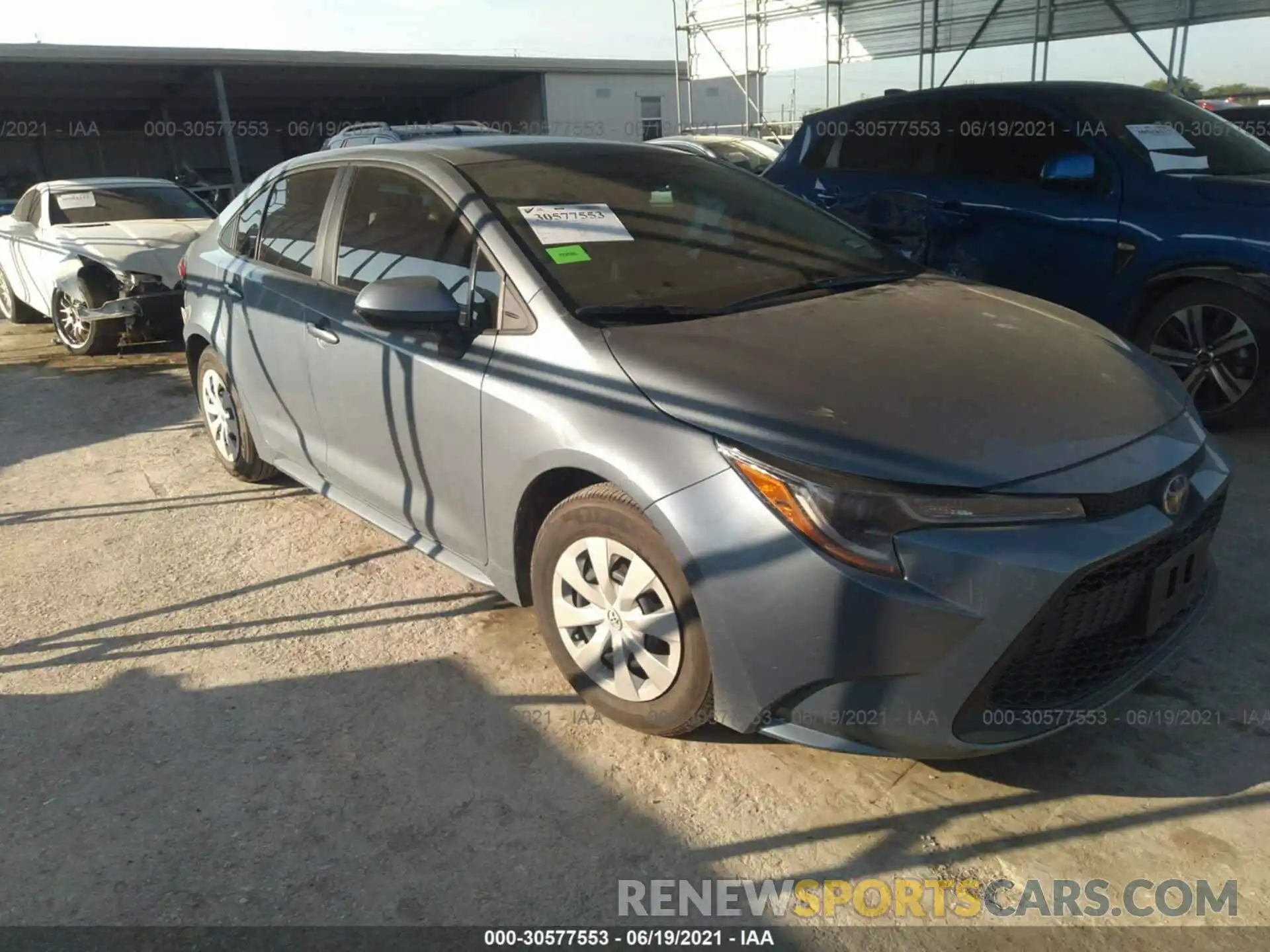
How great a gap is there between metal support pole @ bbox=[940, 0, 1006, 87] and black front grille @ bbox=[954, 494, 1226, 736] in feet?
42.7

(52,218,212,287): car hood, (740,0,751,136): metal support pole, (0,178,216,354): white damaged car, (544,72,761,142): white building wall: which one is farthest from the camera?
(544,72,761,142): white building wall

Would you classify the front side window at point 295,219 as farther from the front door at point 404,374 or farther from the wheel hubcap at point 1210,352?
the wheel hubcap at point 1210,352

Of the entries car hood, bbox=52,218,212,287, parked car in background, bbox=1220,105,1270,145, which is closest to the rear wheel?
car hood, bbox=52,218,212,287

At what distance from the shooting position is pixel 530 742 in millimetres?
2756

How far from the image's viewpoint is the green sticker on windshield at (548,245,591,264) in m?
2.95

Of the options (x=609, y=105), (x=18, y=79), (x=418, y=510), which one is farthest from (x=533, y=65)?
(x=418, y=510)

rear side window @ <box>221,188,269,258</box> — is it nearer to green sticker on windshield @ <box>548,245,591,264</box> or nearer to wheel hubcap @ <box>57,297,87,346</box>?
green sticker on windshield @ <box>548,245,591,264</box>

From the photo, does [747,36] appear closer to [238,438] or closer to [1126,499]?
[238,438]

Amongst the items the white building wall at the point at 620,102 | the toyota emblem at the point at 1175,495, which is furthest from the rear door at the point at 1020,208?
the white building wall at the point at 620,102

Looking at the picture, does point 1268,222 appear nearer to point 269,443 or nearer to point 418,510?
point 418,510

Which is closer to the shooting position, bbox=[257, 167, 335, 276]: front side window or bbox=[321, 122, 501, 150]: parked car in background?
bbox=[257, 167, 335, 276]: front side window

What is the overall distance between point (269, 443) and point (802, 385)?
276 centimetres

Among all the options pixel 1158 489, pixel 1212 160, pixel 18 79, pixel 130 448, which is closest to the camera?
pixel 1158 489

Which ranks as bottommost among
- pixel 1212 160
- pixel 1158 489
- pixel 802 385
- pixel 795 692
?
pixel 795 692
